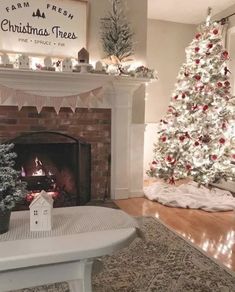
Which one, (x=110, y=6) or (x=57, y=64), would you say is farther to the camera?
(x=110, y=6)

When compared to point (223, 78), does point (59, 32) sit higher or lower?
→ higher

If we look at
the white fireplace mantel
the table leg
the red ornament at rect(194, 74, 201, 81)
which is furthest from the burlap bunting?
the table leg

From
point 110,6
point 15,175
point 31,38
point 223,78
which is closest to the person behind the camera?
point 15,175

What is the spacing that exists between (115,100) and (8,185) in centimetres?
236

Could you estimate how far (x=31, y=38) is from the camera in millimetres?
3158

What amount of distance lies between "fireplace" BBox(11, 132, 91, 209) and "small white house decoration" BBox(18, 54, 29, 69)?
70cm

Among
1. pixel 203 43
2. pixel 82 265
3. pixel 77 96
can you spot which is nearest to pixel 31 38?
pixel 77 96

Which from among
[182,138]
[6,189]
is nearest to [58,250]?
[6,189]

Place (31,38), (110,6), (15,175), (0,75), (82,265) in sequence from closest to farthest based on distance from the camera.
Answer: (82,265)
(15,175)
(0,75)
(31,38)
(110,6)

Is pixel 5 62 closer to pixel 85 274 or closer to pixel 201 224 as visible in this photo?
pixel 85 274

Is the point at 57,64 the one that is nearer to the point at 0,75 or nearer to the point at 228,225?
the point at 0,75

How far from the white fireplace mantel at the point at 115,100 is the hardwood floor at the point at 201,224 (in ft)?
0.94

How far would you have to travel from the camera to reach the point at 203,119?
154 inches

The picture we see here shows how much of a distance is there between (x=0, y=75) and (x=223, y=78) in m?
2.69
